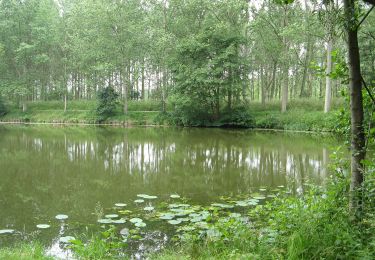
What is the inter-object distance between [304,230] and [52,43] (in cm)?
4640

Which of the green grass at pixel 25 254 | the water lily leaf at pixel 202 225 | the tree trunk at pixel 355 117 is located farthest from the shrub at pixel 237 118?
the green grass at pixel 25 254

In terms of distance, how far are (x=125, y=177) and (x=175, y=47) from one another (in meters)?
25.7

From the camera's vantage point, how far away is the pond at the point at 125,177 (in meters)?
7.82

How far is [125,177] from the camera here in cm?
1222

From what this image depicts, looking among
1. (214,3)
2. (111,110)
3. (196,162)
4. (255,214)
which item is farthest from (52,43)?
(255,214)

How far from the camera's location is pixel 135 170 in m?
13.5

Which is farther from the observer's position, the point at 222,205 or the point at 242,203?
the point at 242,203

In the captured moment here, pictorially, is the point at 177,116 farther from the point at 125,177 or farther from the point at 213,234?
the point at 213,234

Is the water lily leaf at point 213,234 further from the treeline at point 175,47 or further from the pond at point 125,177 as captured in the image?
the treeline at point 175,47

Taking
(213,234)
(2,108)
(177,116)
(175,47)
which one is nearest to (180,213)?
(213,234)

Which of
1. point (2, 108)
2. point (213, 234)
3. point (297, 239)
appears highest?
point (2, 108)

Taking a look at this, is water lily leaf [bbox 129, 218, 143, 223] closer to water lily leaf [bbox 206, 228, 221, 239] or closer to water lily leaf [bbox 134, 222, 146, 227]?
water lily leaf [bbox 134, 222, 146, 227]

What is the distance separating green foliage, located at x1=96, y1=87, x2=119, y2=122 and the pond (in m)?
19.5

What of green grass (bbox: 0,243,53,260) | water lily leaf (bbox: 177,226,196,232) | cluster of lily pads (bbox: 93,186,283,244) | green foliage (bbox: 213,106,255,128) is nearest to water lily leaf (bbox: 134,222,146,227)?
cluster of lily pads (bbox: 93,186,283,244)
